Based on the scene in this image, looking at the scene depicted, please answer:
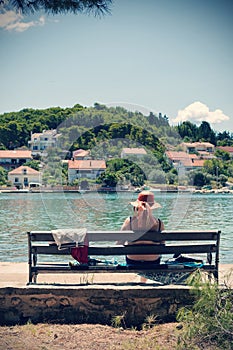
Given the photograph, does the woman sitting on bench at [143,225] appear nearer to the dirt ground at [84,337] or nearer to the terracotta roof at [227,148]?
the dirt ground at [84,337]

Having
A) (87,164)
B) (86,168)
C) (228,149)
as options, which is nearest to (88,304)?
(87,164)

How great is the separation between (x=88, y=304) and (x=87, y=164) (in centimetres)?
675

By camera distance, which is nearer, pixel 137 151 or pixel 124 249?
pixel 124 249

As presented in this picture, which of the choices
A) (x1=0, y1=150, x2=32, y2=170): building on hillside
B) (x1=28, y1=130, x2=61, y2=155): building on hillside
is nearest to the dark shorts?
(x1=28, y1=130, x2=61, y2=155): building on hillside

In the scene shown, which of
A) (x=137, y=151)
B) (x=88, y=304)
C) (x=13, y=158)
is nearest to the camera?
(x=88, y=304)

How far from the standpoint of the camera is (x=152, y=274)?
440cm

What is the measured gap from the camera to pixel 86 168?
11.3 m

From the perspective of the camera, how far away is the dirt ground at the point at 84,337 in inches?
137

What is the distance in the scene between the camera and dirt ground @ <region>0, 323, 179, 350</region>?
3.49 metres

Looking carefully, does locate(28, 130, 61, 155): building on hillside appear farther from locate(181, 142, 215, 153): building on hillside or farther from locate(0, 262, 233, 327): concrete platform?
locate(0, 262, 233, 327): concrete platform

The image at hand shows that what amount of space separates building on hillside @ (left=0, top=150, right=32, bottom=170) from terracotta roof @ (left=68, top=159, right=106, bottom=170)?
46.7m

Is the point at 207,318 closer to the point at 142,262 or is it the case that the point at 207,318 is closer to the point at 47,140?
the point at 142,262

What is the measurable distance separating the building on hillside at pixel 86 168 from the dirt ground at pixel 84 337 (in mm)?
6090

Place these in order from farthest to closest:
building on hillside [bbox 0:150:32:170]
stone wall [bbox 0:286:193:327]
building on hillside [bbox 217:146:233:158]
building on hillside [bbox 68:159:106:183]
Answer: building on hillside [bbox 0:150:32:170] < building on hillside [bbox 217:146:233:158] < building on hillside [bbox 68:159:106:183] < stone wall [bbox 0:286:193:327]
